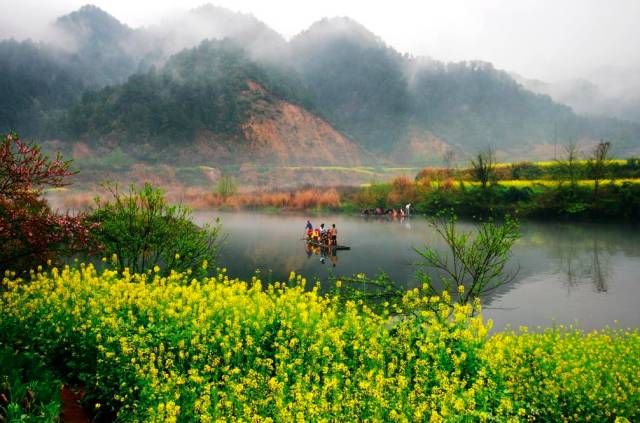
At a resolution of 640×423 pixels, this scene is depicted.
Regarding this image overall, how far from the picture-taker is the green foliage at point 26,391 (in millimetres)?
7176

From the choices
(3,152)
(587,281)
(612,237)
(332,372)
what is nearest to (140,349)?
(332,372)

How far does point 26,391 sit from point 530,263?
38.5m

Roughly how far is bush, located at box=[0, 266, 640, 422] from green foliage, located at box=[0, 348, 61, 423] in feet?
3.64

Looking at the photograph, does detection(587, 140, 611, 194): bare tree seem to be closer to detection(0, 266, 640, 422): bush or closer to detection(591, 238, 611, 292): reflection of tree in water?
detection(591, 238, 611, 292): reflection of tree in water

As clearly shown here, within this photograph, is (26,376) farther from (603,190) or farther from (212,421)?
(603,190)

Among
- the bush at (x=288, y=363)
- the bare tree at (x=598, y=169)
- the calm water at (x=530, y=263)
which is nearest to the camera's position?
the bush at (x=288, y=363)

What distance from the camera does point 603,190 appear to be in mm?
66500

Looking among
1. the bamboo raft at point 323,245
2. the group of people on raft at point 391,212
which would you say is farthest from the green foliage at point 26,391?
the group of people on raft at point 391,212

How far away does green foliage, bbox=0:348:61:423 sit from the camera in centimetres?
718

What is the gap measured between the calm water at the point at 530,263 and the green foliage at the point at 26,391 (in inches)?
717

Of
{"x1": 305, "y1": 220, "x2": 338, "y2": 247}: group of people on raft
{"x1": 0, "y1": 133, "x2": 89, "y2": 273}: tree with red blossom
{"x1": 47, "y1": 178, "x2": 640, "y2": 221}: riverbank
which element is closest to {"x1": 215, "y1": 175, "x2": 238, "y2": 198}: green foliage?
{"x1": 47, "y1": 178, "x2": 640, "y2": 221}: riverbank

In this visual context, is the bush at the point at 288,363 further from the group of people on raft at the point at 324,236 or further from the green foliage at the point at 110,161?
the green foliage at the point at 110,161

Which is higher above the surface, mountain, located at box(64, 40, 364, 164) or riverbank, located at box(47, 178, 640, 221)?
mountain, located at box(64, 40, 364, 164)

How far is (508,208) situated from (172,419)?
70.7 meters
